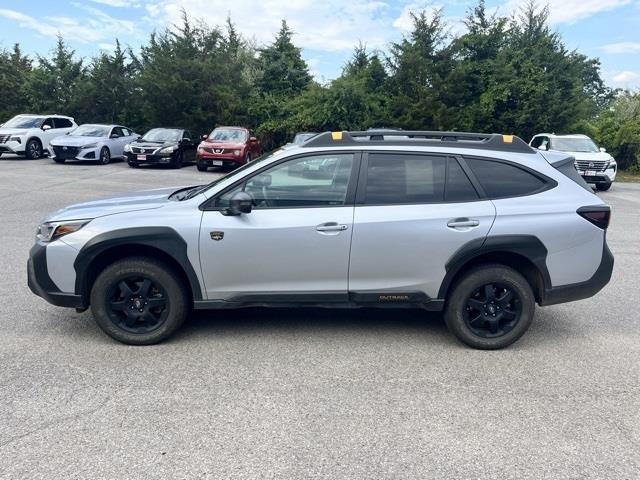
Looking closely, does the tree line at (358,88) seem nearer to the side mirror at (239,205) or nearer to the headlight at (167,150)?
the headlight at (167,150)

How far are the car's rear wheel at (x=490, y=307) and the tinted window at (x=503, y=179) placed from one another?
2.08 feet

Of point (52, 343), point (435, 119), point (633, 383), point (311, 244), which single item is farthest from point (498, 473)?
point (435, 119)

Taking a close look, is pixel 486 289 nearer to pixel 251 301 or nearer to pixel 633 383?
pixel 633 383

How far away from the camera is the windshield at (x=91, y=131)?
2095 cm

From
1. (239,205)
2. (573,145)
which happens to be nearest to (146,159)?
(573,145)

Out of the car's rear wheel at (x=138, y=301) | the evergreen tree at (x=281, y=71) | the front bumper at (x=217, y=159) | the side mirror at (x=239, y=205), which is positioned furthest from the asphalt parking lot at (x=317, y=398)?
the evergreen tree at (x=281, y=71)

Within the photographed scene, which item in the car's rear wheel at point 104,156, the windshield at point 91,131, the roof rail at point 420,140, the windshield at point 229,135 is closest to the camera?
the roof rail at point 420,140

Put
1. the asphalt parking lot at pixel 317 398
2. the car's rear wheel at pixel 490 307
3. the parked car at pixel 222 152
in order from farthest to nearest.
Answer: the parked car at pixel 222 152 < the car's rear wheel at pixel 490 307 < the asphalt parking lot at pixel 317 398

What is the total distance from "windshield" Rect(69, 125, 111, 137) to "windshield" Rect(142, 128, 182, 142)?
188cm

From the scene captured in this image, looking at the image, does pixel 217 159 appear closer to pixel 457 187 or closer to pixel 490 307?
pixel 457 187

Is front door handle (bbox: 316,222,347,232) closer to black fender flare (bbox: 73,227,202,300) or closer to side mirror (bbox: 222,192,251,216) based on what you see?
side mirror (bbox: 222,192,251,216)

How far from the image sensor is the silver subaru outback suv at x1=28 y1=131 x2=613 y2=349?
13.7 ft

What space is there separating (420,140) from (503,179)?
0.78 meters

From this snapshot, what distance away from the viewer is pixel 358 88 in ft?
82.5
